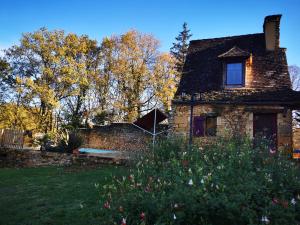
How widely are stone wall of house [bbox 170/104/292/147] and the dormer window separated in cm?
145

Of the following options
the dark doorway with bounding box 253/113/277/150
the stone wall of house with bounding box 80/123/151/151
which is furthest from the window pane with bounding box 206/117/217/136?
the stone wall of house with bounding box 80/123/151/151

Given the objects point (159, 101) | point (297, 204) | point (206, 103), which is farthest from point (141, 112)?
point (297, 204)

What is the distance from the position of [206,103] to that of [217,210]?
32.7 feet

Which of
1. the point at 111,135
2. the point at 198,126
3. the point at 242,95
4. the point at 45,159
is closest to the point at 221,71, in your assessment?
the point at 242,95

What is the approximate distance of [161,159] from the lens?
6.86 meters

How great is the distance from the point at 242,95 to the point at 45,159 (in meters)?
9.63

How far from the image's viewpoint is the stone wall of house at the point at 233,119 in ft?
39.0

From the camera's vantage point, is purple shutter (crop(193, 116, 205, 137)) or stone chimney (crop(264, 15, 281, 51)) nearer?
purple shutter (crop(193, 116, 205, 137))

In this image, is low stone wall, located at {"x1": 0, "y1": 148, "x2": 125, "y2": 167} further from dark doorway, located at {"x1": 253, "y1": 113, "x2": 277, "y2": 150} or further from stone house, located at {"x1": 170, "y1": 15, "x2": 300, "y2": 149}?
dark doorway, located at {"x1": 253, "y1": 113, "x2": 277, "y2": 150}

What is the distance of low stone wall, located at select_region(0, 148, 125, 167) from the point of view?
10727 millimetres

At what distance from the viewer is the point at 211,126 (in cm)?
1296

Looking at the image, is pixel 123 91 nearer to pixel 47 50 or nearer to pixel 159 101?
pixel 159 101

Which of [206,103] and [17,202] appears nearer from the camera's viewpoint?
[17,202]

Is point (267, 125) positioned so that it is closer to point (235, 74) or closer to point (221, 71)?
point (235, 74)
